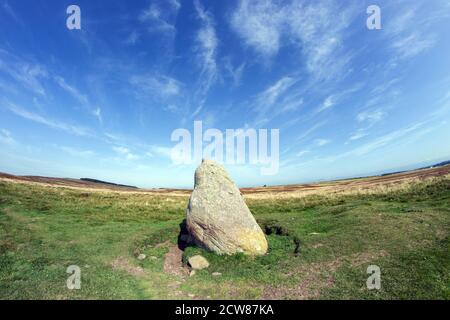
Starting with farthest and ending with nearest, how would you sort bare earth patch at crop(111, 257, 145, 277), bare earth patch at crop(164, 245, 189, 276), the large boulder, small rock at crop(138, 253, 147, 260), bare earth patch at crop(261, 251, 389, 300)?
small rock at crop(138, 253, 147, 260) < the large boulder < bare earth patch at crop(164, 245, 189, 276) < bare earth patch at crop(111, 257, 145, 277) < bare earth patch at crop(261, 251, 389, 300)

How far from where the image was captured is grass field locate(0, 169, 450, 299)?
13.2 m

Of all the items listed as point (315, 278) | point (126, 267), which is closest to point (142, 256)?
point (126, 267)

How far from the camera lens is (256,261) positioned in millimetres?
17500

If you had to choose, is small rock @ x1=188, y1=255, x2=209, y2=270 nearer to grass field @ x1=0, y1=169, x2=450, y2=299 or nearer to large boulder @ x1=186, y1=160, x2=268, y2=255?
grass field @ x1=0, y1=169, x2=450, y2=299

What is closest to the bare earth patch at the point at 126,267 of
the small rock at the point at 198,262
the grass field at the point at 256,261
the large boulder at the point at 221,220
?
the grass field at the point at 256,261

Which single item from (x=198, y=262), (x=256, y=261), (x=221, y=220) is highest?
(x=221, y=220)

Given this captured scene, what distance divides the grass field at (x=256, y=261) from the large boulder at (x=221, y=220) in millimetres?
863

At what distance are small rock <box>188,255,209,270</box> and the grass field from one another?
52cm

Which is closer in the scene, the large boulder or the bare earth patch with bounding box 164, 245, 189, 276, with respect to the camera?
the bare earth patch with bounding box 164, 245, 189, 276

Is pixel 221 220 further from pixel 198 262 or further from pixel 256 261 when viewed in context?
pixel 256 261

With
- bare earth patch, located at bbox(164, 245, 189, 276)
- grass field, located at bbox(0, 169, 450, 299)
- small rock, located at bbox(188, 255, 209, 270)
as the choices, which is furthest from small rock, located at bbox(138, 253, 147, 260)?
small rock, located at bbox(188, 255, 209, 270)

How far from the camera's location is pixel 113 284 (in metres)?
14.4

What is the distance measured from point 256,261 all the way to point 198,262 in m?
3.77
